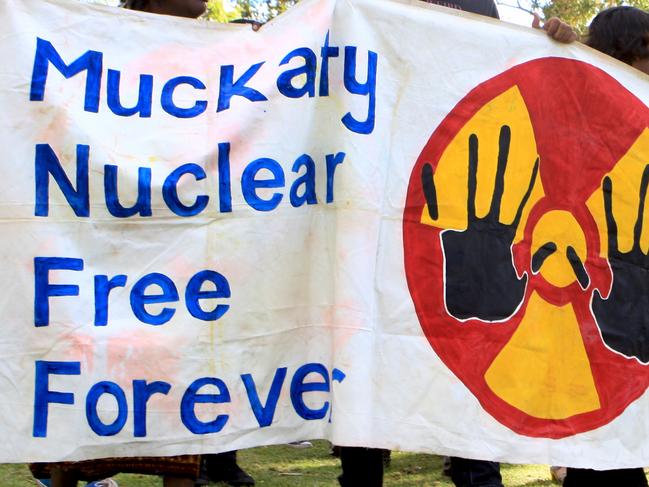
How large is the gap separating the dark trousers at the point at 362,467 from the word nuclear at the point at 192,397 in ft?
1.22

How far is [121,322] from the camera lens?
3.02 metres

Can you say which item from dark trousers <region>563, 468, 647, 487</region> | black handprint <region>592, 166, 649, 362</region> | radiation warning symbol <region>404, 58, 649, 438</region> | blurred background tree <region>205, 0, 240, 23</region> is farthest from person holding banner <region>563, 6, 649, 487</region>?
blurred background tree <region>205, 0, 240, 23</region>

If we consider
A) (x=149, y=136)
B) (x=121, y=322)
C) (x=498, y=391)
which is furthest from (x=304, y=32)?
(x=498, y=391)

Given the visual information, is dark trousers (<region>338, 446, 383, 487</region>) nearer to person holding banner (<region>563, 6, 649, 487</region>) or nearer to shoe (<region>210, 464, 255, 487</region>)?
person holding banner (<region>563, 6, 649, 487</region>)

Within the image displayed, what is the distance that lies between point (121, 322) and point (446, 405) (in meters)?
1.00

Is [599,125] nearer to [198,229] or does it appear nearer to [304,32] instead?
[304,32]

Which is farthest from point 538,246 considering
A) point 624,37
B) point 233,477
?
point 233,477

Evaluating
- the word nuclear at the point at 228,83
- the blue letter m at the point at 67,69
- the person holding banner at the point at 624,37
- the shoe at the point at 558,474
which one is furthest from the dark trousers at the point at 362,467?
the shoe at the point at 558,474

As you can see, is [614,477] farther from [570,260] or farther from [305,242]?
[305,242]

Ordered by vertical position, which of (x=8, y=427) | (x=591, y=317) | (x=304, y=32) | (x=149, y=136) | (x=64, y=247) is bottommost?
(x=8, y=427)

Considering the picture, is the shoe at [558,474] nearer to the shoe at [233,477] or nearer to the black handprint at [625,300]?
the shoe at [233,477]

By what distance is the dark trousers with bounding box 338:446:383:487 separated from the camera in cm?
342

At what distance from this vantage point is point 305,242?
315cm

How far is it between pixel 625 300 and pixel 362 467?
100 centimetres
